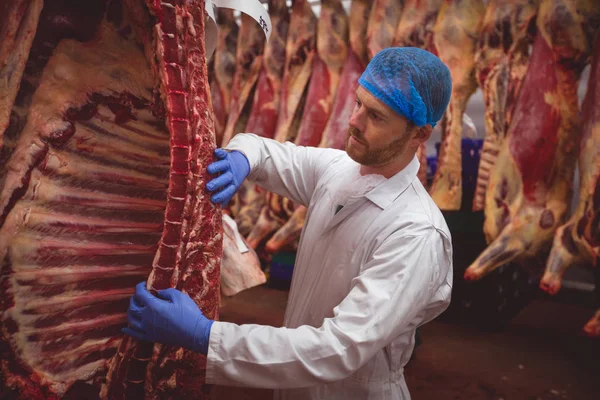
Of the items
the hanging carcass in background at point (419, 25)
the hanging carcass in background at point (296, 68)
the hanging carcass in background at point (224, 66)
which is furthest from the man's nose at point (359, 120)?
the hanging carcass in background at point (224, 66)

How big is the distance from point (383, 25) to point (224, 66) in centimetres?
153

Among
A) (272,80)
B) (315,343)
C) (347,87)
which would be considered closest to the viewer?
(315,343)

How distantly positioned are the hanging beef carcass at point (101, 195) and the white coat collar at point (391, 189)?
1.61 feet

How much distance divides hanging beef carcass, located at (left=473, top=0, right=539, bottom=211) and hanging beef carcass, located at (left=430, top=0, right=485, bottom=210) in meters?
0.11

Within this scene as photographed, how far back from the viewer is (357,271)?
4.98ft

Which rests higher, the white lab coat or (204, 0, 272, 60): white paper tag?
(204, 0, 272, 60): white paper tag

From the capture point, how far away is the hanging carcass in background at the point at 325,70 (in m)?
3.54

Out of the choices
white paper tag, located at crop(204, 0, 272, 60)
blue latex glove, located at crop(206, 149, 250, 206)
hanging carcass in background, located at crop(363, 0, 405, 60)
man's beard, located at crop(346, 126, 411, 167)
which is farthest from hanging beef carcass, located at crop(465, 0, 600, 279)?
white paper tag, located at crop(204, 0, 272, 60)

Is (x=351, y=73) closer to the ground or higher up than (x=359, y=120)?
higher up

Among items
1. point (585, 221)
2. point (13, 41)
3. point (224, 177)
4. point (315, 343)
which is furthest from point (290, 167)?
point (585, 221)

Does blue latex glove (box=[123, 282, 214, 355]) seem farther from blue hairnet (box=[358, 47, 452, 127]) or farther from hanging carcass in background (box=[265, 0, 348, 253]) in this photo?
hanging carcass in background (box=[265, 0, 348, 253])

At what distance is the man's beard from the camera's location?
149 cm

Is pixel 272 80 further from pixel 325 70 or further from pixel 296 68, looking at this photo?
pixel 325 70

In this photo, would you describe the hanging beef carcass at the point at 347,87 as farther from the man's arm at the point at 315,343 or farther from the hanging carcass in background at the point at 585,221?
the man's arm at the point at 315,343
